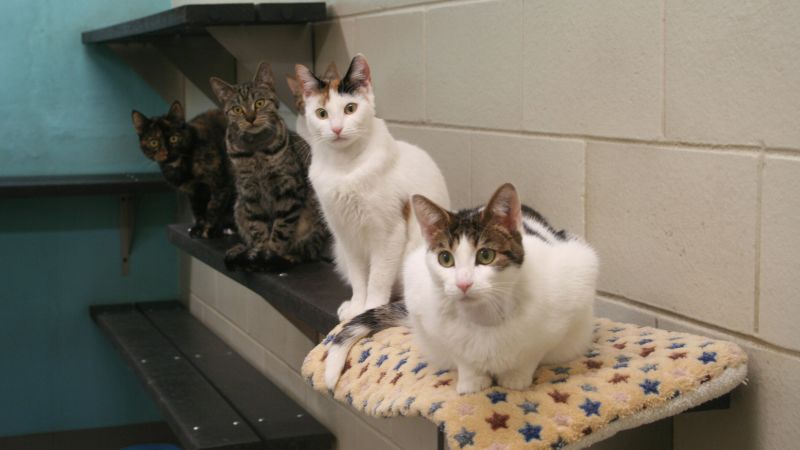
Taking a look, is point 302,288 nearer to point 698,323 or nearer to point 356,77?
point 356,77

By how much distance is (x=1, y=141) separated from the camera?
3.59m

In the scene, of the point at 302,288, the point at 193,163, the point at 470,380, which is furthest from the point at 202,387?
the point at 470,380

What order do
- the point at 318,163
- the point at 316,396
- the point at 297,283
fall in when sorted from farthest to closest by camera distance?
the point at 316,396
the point at 297,283
the point at 318,163

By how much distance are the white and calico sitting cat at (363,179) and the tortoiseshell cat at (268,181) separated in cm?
49

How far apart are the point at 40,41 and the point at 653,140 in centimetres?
276

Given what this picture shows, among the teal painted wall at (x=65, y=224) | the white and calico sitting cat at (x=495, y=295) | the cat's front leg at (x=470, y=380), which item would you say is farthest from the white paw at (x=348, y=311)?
the teal painted wall at (x=65, y=224)

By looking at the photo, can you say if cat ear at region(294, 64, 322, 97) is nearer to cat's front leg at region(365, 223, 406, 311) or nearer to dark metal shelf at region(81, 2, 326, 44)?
cat's front leg at region(365, 223, 406, 311)

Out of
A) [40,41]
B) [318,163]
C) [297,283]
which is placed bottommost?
[297,283]

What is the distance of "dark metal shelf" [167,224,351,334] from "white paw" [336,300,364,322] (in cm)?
2

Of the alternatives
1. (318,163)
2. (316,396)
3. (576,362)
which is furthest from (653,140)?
(316,396)

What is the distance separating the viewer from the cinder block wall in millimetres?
1290

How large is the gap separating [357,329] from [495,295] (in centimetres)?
43

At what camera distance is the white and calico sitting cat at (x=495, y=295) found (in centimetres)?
122

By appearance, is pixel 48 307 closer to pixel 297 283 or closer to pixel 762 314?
pixel 297 283
